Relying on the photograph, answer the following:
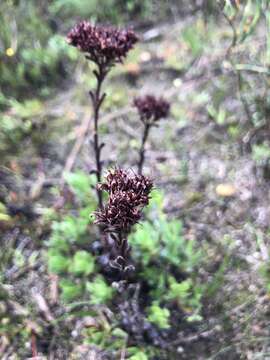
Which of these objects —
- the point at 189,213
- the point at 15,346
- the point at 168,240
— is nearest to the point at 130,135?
the point at 189,213

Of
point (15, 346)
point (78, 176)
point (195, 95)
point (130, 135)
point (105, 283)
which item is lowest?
point (15, 346)

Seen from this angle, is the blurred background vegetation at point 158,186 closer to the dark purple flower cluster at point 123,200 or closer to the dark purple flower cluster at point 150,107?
the dark purple flower cluster at point 150,107

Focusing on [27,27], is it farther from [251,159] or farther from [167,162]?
[251,159]

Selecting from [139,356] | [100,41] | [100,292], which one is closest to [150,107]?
[100,41]

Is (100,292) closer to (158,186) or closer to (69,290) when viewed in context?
(69,290)

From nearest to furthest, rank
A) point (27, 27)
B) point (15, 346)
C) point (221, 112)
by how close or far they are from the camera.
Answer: point (15, 346), point (221, 112), point (27, 27)

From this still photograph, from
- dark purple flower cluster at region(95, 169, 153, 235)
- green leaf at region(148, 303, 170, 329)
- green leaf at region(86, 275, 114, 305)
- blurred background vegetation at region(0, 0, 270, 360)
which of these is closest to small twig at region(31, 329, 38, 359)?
blurred background vegetation at region(0, 0, 270, 360)
